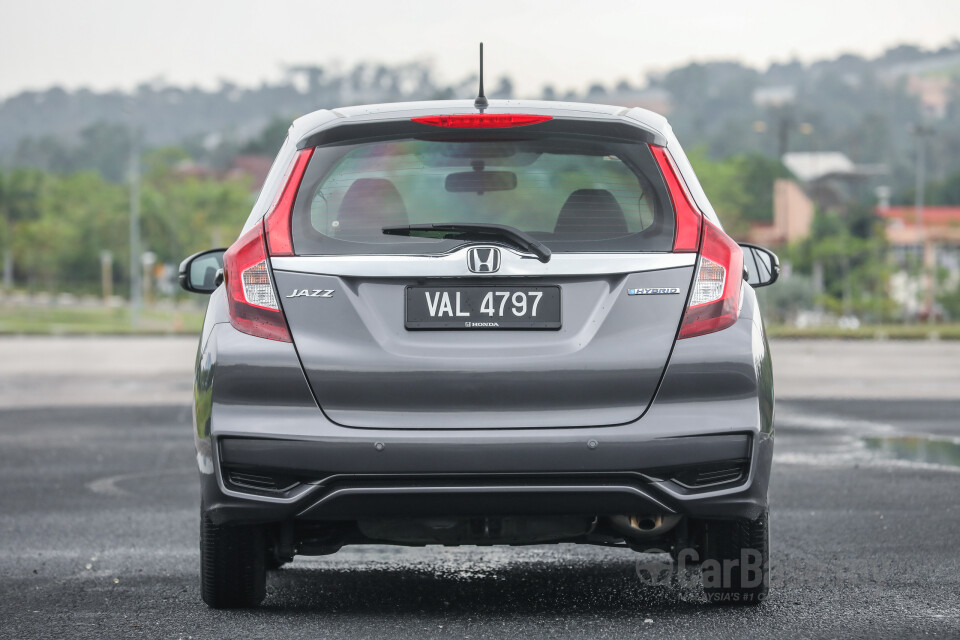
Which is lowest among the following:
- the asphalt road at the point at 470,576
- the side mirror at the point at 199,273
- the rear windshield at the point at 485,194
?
the asphalt road at the point at 470,576

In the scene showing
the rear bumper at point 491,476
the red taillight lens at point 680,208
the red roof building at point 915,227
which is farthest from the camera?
the red roof building at point 915,227

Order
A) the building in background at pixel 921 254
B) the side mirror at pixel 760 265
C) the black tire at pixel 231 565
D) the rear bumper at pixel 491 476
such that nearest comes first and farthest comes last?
1. the rear bumper at pixel 491 476
2. the black tire at pixel 231 565
3. the side mirror at pixel 760 265
4. the building in background at pixel 921 254

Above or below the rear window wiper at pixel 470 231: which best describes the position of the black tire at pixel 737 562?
below

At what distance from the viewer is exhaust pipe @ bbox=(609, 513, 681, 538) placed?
15.7 feet

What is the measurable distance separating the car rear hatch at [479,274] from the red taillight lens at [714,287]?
0.03m

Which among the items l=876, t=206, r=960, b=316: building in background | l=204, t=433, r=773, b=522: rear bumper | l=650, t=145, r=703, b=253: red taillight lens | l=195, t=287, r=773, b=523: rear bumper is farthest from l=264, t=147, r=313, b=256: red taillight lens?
l=876, t=206, r=960, b=316: building in background

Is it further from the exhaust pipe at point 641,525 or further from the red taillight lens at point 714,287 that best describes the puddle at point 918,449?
the red taillight lens at point 714,287

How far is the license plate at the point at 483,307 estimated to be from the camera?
4.46 meters

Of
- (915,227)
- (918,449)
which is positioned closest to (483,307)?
(918,449)

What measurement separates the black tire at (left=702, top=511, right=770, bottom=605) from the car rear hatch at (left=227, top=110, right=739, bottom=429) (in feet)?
2.45

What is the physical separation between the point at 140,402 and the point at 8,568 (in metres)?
10.5

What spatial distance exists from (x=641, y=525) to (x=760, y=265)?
1109mm

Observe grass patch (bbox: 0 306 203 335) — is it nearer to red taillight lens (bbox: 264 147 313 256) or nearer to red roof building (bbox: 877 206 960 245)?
red taillight lens (bbox: 264 147 313 256)

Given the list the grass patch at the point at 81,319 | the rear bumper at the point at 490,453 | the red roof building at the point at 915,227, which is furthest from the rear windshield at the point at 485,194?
the red roof building at the point at 915,227
